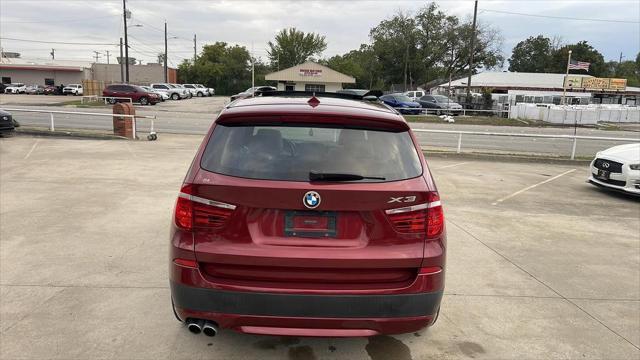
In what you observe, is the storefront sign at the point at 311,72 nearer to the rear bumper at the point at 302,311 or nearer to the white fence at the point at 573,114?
the white fence at the point at 573,114

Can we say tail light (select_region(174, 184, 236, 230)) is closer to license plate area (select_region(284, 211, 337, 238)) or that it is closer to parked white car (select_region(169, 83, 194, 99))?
license plate area (select_region(284, 211, 337, 238))

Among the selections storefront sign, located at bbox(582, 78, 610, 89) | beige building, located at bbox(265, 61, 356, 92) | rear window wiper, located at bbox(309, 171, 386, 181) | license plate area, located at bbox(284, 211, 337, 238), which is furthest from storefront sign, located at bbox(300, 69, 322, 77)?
license plate area, located at bbox(284, 211, 337, 238)

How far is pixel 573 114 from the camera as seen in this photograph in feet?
112

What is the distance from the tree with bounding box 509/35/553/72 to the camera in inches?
3974

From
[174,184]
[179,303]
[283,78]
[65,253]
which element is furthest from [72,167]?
[283,78]

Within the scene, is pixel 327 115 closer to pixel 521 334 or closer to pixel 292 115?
pixel 292 115

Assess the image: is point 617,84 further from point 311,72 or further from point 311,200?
point 311,200

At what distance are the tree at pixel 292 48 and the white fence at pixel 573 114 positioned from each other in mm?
60417

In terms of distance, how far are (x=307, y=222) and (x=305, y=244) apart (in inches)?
5.0

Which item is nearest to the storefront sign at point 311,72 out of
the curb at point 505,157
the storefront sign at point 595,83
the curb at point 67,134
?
the storefront sign at point 595,83

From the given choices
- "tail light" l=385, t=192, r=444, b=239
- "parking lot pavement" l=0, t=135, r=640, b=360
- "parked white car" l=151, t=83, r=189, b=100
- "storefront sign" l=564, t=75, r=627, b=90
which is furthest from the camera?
"storefront sign" l=564, t=75, r=627, b=90

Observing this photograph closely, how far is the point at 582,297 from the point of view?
15.0 feet

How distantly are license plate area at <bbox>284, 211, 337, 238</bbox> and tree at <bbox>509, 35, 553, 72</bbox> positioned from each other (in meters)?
109

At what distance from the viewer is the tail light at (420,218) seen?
2854mm
